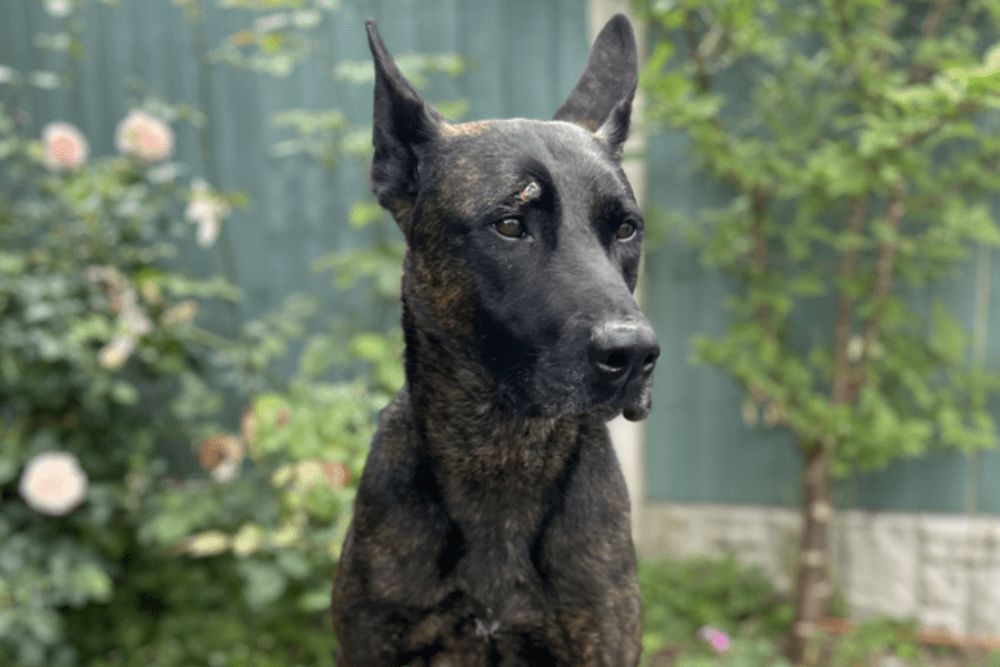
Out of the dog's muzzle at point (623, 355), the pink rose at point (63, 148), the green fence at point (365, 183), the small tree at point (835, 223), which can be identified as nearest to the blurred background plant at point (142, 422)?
the pink rose at point (63, 148)

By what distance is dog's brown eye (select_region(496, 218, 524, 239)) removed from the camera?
1307mm

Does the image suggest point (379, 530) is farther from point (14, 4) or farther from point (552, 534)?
point (14, 4)

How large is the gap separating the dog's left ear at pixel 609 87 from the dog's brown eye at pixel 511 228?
0.26 meters

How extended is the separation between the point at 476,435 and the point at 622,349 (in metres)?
0.43

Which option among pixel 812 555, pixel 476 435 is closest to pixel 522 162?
pixel 476 435

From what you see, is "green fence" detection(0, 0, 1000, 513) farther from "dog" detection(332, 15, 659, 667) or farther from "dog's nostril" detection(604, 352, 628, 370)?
"dog's nostril" detection(604, 352, 628, 370)

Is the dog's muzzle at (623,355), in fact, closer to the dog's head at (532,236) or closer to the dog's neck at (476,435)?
the dog's head at (532,236)

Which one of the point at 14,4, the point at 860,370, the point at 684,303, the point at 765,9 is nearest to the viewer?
the point at 765,9

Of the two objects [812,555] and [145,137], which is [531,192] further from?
[812,555]

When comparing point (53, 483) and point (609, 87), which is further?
point (53, 483)

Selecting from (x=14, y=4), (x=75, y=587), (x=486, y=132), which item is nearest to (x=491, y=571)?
(x=486, y=132)

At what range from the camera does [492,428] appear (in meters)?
1.44

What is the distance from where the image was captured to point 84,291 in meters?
3.78

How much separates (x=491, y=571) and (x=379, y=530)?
0.74 ft
